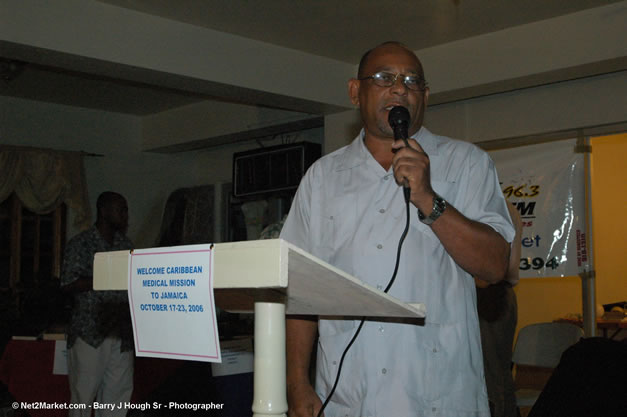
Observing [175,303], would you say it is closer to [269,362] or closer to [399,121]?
[269,362]

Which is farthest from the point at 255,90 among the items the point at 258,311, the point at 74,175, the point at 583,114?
the point at 258,311

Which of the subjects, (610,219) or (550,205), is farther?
(610,219)

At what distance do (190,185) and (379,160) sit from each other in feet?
24.6

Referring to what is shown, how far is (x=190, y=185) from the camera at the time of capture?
907 centimetres

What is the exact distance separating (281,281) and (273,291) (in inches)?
8.3

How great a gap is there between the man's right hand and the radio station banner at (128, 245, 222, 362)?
0.61 m

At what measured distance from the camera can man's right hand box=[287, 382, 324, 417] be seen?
4.97 ft

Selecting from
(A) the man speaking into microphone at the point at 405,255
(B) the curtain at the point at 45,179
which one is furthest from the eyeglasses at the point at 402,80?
(B) the curtain at the point at 45,179

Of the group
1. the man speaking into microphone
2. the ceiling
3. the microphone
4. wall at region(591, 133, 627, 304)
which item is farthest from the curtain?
the microphone

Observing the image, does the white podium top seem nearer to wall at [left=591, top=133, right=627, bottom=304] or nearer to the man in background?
the man in background

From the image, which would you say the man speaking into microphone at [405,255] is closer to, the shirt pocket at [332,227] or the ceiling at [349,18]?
the shirt pocket at [332,227]

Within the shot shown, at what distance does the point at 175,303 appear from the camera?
3.07ft

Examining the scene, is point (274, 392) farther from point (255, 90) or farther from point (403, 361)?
point (255, 90)

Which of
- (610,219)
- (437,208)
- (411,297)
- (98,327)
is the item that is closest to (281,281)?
(437,208)
